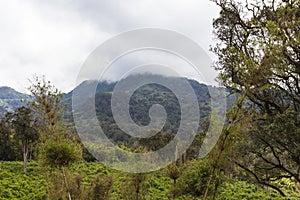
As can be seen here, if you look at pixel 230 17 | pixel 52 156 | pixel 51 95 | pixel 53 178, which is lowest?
pixel 53 178

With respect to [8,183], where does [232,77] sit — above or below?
above

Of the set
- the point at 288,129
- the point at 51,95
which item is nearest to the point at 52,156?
the point at 51,95

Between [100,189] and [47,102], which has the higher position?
[47,102]

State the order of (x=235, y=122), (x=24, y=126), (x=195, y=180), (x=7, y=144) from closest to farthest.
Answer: (x=235, y=122) → (x=195, y=180) → (x=24, y=126) → (x=7, y=144)

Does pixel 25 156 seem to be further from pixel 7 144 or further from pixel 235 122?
pixel 235 122

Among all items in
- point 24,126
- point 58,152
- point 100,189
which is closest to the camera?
point 58,152

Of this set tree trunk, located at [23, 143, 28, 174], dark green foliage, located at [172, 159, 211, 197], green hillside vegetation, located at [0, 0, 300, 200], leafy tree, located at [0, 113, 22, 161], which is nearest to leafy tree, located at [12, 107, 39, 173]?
tree trunk, located at [23, 143, 28, 174]

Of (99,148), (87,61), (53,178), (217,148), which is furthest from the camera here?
(99,148)

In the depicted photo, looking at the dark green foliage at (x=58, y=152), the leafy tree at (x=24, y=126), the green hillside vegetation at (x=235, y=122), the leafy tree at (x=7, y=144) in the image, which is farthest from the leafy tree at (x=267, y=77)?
the leafy tree at (x=7, y=144)

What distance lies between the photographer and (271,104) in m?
8.98

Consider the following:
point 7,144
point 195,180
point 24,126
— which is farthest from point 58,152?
point 7,144

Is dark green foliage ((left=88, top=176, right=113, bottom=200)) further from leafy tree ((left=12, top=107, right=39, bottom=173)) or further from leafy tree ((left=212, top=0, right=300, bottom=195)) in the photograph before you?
leafy tree ((left=12, top=107, right=39, bottom=173))

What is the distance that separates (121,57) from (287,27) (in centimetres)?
386

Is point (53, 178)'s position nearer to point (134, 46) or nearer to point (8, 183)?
point (134, 46)
